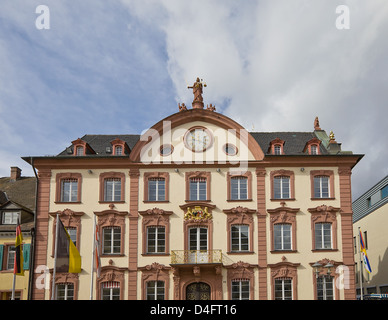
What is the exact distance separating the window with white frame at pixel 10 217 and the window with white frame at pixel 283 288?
19.0 meters

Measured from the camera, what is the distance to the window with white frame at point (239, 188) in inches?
1315

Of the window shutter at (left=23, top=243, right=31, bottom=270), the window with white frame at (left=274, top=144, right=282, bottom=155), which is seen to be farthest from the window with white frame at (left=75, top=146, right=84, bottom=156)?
the window with white frame at (left=274, top=144, right=282, bottom=155)

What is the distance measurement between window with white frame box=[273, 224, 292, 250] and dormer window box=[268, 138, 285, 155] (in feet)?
17.2

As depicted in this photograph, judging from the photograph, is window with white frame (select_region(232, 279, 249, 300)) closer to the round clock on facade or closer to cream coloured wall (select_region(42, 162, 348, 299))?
cream coloured wall (select_region(42, 162, 348, 299))

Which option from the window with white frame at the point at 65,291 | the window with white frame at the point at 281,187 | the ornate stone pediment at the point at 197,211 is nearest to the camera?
the window with white frame at the point at 65,291

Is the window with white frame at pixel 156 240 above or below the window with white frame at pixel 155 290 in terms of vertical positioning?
above

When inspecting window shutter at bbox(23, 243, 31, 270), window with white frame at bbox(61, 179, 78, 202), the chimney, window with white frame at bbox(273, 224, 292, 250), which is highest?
the chimney

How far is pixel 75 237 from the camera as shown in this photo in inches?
1294

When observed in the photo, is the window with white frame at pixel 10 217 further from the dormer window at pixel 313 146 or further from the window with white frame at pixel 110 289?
the dormer window at pixel 313 146

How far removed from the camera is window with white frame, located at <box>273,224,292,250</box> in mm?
32531

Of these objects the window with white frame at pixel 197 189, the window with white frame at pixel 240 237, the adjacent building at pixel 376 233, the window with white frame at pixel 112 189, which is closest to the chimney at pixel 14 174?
the window with white frame at pixel 112 189

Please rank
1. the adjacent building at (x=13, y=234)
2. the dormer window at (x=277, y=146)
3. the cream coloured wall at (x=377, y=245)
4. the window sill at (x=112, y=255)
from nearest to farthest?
the window sill at (x=112, y=255), the adjacent building at (x=13, y=234), the dormer window at (x=277, y=146), the cream coloured wall at (x=377, y=245)
